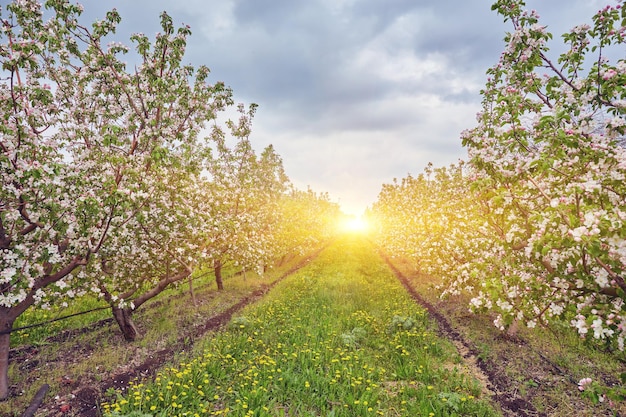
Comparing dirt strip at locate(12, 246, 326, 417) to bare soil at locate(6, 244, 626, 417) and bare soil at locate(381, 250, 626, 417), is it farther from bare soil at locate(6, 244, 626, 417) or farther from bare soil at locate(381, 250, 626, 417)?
bare soil at locate(381, 250, 626, 417)

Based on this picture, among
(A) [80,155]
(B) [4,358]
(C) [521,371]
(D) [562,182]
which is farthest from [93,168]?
(C) [521,371]

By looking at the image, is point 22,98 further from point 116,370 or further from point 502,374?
point 502,374

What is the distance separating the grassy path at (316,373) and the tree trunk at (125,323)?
9.74ft

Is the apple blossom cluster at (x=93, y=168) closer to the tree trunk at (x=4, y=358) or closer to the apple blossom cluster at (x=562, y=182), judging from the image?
the tree trunk at (x=4, y=358)

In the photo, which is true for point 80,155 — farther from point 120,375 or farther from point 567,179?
point 567,179

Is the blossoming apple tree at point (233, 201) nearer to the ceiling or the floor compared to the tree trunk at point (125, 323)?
nearer to the ceiling

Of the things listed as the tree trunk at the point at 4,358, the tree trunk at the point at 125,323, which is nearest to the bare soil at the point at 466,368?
the tree trunk at the point at 4,358

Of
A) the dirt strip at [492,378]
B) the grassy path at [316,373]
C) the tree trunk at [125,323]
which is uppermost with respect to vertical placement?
the tree trunk at [125,323]

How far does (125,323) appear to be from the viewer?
12.0m

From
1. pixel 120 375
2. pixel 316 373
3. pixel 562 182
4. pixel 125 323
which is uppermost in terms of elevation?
pixel 562 182

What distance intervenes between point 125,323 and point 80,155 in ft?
20.5

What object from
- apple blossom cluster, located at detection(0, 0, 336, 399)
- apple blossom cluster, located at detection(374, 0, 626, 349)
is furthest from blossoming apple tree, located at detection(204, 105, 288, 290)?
apple blossom cluster, located at detection(374, 0, 626, 349)

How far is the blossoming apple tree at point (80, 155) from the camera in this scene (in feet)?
25.4

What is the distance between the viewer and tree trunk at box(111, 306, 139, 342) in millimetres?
11992
